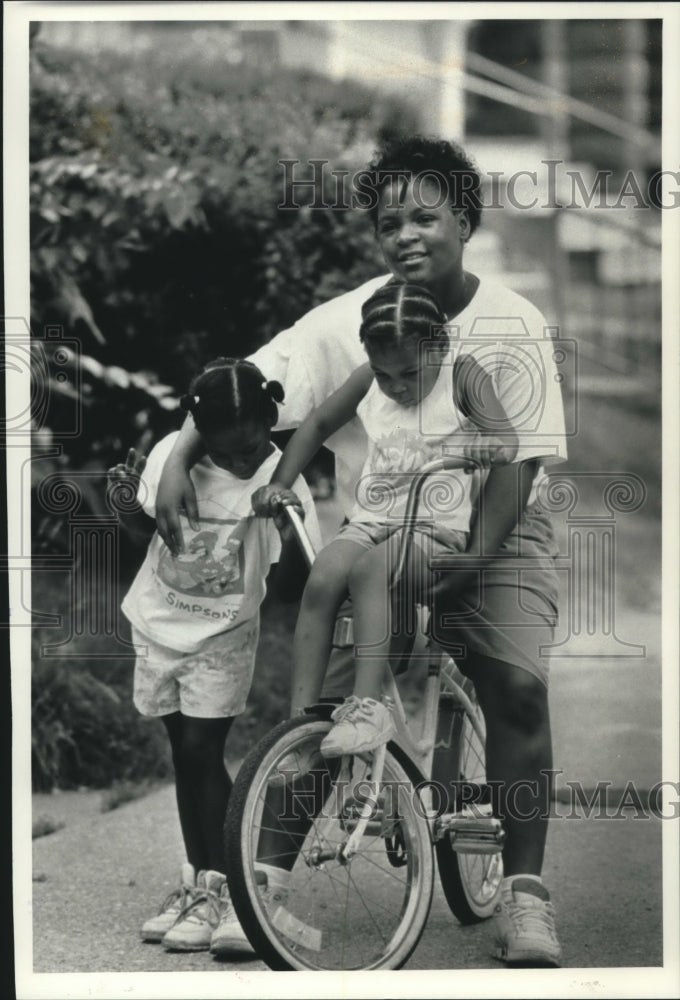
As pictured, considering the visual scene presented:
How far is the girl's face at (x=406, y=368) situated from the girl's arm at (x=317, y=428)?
0.18ft

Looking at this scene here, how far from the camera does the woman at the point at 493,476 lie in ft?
13.5

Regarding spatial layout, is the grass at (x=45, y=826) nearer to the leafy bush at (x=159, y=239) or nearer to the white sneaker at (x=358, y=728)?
the leafy bush at (x=159, y=239)

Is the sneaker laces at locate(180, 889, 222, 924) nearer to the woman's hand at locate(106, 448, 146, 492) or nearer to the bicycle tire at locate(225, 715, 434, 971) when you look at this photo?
the bicycle tire at locate(225, 715, 434, 971)

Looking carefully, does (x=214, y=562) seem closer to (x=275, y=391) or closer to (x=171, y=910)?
(x=275, y=391)

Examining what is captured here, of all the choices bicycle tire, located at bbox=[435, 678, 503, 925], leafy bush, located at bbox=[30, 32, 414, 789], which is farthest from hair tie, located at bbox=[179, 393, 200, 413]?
bicycle tire, located at bbox=[435, 678, 503, 925]

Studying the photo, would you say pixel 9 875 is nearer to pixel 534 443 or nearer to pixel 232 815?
pixel 232 815

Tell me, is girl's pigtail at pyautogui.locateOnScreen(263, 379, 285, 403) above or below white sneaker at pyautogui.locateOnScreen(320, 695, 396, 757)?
above

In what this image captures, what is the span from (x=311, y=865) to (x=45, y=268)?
186cm

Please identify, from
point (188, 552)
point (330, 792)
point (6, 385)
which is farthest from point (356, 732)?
point (6, 385)

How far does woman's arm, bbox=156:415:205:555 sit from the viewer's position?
4191mm

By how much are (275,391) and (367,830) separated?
1.22 metres

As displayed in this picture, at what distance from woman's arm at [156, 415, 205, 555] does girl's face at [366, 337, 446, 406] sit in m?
0.55

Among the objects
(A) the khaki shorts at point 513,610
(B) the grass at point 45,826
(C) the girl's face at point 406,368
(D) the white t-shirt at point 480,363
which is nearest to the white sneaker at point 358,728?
(A) the khaki shorts at point 513,610

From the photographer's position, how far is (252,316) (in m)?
4.34
